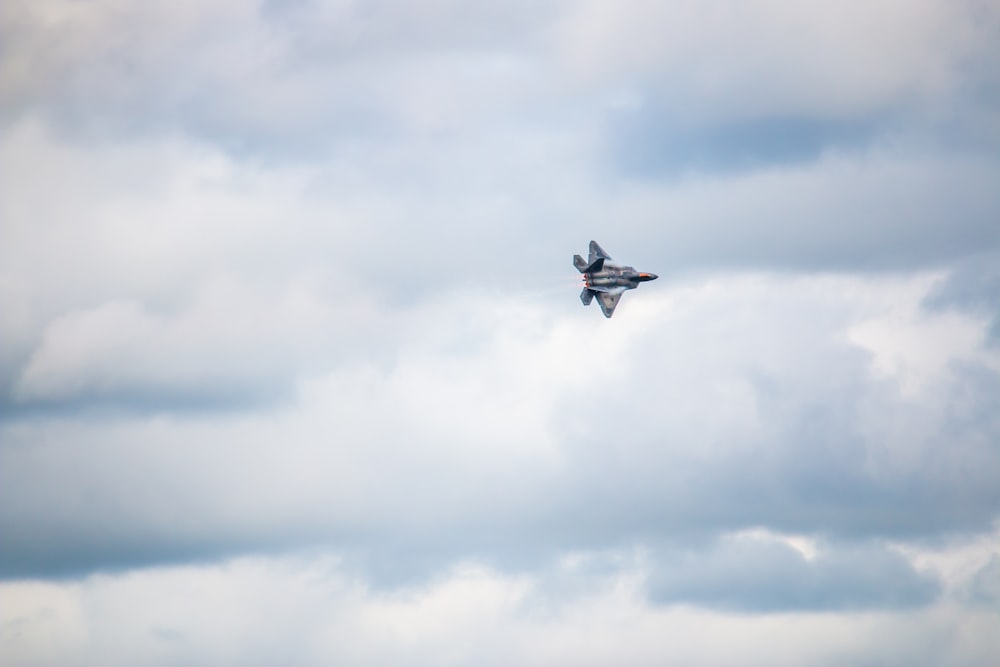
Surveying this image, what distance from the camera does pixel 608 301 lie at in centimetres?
16650

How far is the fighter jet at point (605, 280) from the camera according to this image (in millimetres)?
166250

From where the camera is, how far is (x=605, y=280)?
167 metres

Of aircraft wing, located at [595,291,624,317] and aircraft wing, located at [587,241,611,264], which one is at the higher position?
aircraft wing, located at [587,241,611,264]

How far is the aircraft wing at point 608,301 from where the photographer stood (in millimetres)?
166250

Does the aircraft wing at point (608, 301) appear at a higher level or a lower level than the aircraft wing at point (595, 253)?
lower

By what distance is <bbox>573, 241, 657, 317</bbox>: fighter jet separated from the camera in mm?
166250

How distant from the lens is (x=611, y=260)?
6678 inches

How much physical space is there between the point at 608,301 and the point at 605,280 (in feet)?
9.45

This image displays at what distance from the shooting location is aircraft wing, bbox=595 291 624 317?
166250 mm
